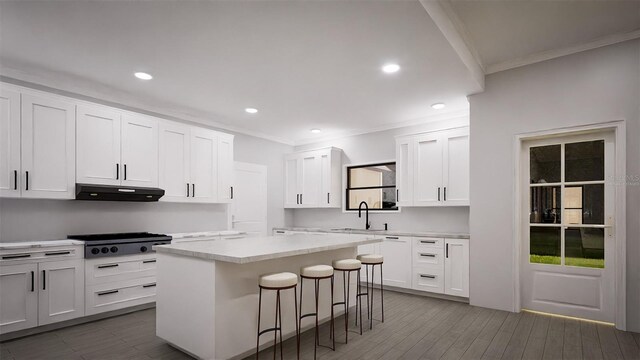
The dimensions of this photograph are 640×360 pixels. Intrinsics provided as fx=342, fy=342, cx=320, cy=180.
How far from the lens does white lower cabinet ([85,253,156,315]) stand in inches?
149

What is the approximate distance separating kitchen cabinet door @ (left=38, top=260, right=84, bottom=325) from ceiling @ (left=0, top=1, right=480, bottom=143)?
7.13ft

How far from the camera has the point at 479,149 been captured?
171 inches

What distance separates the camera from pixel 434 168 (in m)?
5.26

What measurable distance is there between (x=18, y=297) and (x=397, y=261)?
450 centimetres

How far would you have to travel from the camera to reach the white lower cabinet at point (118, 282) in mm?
3791

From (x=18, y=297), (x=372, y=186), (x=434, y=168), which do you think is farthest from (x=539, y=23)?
(x=18, y=297)

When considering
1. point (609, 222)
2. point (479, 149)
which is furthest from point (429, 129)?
point (609, 222)

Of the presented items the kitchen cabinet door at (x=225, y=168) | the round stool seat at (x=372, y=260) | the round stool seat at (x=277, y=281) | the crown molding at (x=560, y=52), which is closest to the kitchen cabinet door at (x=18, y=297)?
the round stool seat at (x=277, y=281)

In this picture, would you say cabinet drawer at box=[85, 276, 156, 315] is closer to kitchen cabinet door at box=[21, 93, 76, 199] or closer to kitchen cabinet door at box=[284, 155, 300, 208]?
kitchen cabinet door at box=[21, 93, 76, 199]

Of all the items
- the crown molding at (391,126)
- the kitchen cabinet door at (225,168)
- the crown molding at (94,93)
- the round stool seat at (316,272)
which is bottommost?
the round stool seat at (316,272)

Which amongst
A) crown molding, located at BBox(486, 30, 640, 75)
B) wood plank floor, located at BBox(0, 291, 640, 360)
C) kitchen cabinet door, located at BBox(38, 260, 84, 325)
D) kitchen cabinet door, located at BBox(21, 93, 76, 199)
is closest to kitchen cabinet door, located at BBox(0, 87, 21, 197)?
kitchen cabinet door, located at BBox(21, 93, 76, 199)

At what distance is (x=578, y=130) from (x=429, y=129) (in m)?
2.29

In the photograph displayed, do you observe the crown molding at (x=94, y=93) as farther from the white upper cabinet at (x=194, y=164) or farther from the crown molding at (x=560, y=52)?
the crown molding at (x=560, y=52)

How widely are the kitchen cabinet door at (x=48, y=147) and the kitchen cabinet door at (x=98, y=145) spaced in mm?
83
